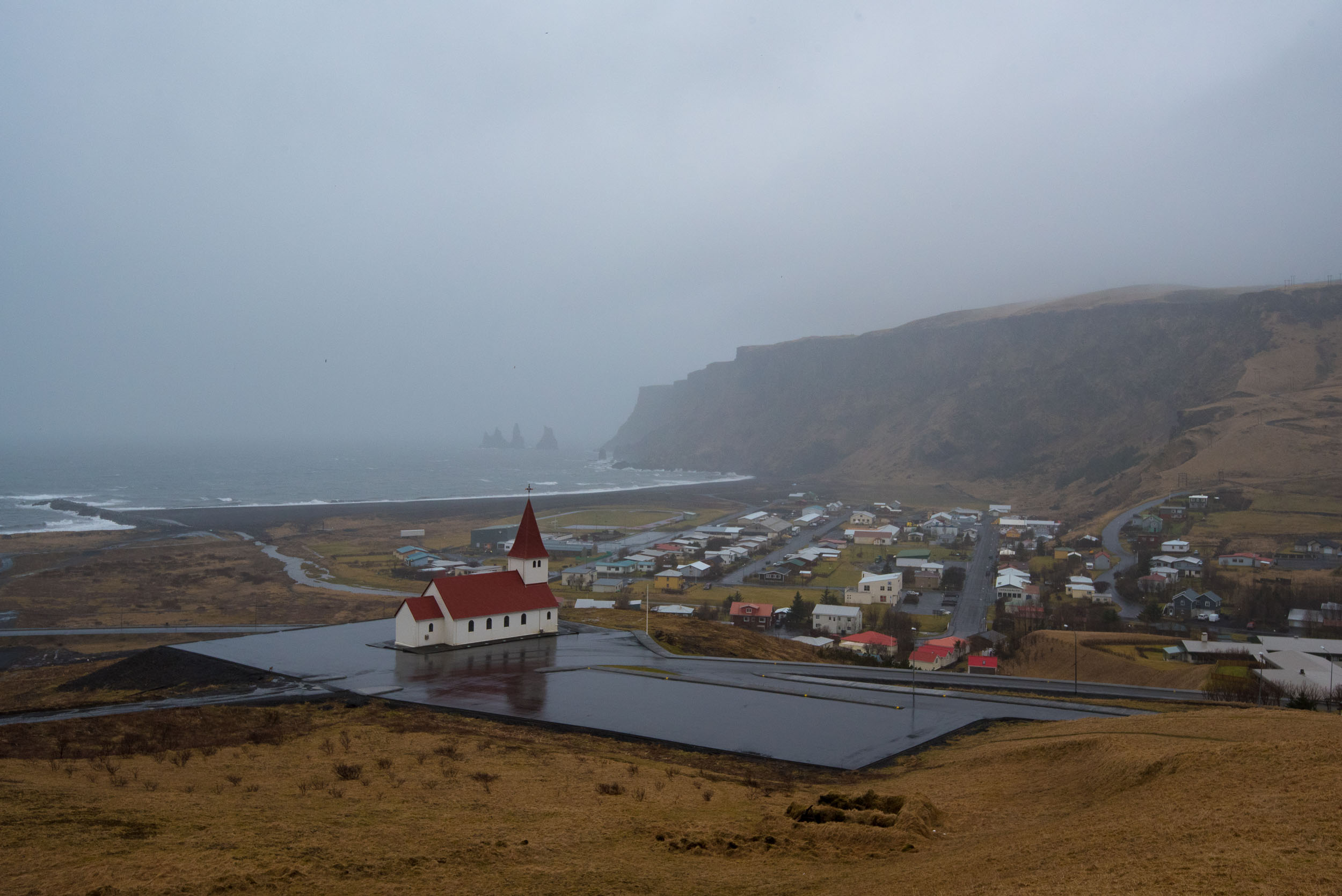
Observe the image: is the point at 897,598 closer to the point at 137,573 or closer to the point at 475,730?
the point at 475,730

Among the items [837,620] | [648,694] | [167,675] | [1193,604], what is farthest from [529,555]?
[1193,604]

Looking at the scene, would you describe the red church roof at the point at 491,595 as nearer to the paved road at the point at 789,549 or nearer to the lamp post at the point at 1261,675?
the lamp post at the point at 1261,675

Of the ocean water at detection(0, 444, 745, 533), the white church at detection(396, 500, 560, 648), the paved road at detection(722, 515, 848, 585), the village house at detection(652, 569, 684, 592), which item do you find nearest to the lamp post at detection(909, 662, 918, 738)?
the white church at detection(396, 500, 560, 648)

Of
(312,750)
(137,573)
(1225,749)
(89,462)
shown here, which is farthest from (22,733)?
(89,462)

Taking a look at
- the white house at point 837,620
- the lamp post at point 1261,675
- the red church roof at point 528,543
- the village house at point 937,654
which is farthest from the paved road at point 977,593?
the red church roof at point 528,543

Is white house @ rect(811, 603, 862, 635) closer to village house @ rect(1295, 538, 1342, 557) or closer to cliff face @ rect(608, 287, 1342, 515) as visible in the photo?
village house @ rect(1295, 538, 1342, 557)

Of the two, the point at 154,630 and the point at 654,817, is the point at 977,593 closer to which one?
the point at 154,630

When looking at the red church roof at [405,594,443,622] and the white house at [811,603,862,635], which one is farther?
the white house at [811,603,862,635]
